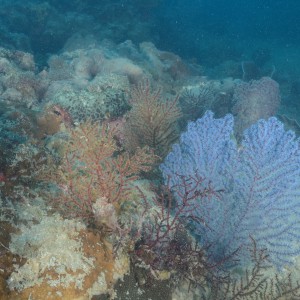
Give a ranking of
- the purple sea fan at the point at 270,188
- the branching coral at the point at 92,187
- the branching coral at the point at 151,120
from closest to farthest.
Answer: the branching coral at the point at 92,187 < the purple sea fan at the point at 270,188 < the branching coral at the point at 151,120

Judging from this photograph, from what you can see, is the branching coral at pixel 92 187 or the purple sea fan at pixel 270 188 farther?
the purple sea fan at pixel 270 188

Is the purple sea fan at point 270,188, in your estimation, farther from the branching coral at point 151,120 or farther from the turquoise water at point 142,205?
the branching coral at point 151,120

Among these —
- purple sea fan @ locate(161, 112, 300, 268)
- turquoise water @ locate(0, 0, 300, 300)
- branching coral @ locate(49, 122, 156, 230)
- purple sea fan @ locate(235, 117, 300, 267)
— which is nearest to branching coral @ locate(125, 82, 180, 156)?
turquoise water @ locate(0, 0, 300, 300)

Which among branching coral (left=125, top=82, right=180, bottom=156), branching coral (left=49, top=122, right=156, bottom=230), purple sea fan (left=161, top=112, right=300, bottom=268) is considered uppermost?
branching coral (left=125, top=82, right=180, bottom=156)

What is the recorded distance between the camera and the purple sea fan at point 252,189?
327cm

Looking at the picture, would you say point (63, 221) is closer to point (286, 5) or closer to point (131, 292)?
point (131, 292)

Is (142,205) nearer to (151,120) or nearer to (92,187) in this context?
(92,187)

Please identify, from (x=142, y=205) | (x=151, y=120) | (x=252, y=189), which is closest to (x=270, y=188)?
(x=252, y=189)

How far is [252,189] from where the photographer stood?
129 inches

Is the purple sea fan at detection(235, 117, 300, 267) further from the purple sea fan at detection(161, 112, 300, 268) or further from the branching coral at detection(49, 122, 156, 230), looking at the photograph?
the branching coral at detection(49, 122, 156, 230)

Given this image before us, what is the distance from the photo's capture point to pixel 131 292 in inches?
103

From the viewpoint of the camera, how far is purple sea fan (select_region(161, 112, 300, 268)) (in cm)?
327

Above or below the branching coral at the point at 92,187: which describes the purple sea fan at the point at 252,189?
above

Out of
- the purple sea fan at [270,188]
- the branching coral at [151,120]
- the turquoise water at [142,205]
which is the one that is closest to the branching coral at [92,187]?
the turquoise water at [142,205]
